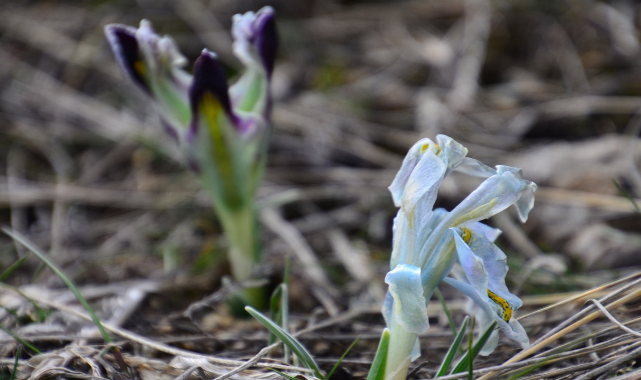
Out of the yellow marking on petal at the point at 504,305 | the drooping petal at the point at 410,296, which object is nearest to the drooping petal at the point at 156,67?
the drooping petal at the point at 410,296

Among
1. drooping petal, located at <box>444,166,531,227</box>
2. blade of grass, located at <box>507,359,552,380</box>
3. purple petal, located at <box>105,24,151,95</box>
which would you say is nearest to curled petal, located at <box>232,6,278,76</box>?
purple petal, located at <box>105,24,151,95</box>

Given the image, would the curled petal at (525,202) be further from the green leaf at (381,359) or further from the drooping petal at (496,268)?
the green leaf at (381,359)

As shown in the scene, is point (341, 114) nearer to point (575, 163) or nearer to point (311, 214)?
point (311, 214)

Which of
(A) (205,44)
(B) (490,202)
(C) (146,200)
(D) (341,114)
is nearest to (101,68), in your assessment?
(A) (205,44)

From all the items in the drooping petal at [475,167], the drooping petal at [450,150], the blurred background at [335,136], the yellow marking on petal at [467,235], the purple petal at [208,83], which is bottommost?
the blurred background at [335,136]

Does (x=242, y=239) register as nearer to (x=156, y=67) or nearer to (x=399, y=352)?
(x=156, y=67)

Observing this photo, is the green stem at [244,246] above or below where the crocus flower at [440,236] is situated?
below

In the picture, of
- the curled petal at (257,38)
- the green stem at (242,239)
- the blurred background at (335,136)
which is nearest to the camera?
the curled petal at (257,38)

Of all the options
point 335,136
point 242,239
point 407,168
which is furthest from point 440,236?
point 335,136
